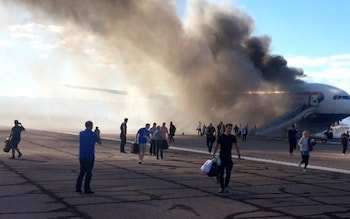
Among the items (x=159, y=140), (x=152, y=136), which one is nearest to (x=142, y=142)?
(x=159, y=140)

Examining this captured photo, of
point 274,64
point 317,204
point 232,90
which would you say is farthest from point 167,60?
point 317,204

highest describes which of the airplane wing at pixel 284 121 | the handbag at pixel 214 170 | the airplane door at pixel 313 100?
the airplane door at pixel 313 100

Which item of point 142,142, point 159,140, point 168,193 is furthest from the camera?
point 159,140

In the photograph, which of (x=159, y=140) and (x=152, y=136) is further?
(x=152, y=136)

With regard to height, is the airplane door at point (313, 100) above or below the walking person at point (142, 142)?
above

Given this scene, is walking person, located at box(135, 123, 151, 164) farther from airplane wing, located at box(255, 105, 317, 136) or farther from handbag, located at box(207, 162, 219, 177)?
airplane wing, located at box(255, 105, 317, 136)

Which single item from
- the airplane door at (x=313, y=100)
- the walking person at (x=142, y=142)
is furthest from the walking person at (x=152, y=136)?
the airplane door at (x=313, y=100)

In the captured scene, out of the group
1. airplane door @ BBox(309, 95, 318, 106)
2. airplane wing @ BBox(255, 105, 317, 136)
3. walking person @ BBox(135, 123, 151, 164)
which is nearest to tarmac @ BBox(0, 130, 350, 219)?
walking person @ BBox(135, 123, 151, 164)

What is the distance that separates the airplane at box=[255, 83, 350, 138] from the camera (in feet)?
152

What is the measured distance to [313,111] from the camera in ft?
153

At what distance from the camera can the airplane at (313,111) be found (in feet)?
152

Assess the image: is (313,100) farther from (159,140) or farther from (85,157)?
(85,157)

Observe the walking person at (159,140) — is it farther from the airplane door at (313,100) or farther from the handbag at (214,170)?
the airplane door at (313,100)

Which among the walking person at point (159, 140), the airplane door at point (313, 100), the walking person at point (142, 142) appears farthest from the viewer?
the airplane door at point (313, 100)
